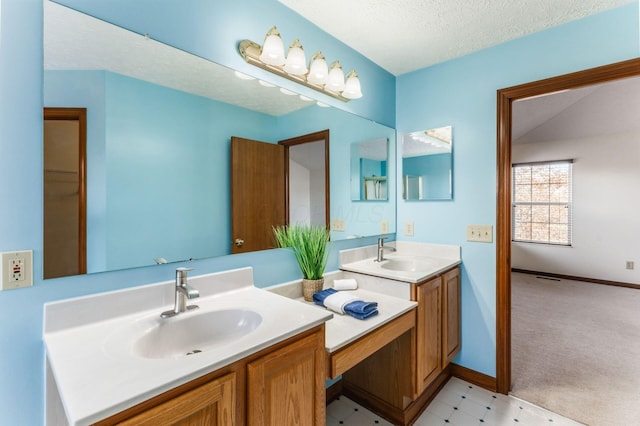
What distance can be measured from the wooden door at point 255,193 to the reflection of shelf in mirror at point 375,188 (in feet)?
2.68

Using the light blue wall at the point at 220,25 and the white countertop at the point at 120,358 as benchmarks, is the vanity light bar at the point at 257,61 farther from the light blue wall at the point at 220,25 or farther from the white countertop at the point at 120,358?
the white countertop at the point at 120,358

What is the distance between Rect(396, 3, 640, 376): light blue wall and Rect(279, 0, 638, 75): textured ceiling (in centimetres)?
10

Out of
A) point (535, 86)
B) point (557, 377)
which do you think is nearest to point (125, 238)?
point (535, 86)

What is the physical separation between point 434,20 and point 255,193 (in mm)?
1474

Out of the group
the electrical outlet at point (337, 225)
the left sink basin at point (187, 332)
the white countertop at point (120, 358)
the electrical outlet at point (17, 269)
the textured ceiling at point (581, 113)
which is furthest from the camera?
the textured ceiling at point (581, 113)

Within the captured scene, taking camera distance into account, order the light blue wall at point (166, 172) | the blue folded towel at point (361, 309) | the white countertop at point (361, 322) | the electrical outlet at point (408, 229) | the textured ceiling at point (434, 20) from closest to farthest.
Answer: the light blue wall at point (166, 172) < the white countertop at point (361, 322) < the blue folded towel at point (361, 309) < the textured ceiling at point (434, 20) < the electrical outlet at point (408, 229)

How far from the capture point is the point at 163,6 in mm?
1176

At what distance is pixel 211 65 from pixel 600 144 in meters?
5.80

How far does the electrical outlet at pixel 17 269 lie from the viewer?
2.85 feet

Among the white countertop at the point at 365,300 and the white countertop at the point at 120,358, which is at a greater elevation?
the white countertop at the point at 120,358

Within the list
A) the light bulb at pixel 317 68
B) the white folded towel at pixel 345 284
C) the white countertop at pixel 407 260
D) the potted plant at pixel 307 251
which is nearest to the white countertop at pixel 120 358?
the potted plant at pixel 307 251

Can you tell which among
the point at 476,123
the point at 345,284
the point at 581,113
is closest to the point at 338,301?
the point at 345,284

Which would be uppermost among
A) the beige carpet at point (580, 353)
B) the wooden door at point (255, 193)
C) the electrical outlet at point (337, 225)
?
the wooden door at point (255, 193)

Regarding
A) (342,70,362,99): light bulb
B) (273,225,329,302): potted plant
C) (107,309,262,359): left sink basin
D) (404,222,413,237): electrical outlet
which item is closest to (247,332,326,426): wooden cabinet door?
(107,309,262,359): left sink basin
